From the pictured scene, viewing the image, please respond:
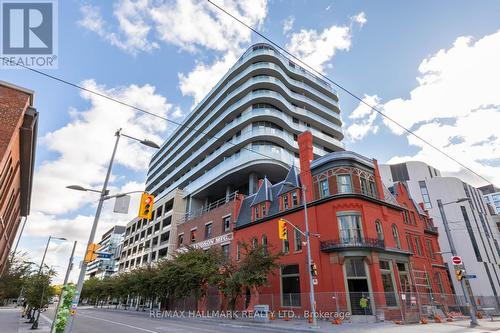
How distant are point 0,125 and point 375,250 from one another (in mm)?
28436

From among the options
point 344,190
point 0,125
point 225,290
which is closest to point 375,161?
point 344,190

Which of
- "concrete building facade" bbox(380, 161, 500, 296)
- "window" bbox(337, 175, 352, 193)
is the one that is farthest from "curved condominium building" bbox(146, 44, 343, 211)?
"concrete building facade" bbox(380, 161, 500, 296)

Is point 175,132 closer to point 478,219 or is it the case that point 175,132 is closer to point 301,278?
point 301,278

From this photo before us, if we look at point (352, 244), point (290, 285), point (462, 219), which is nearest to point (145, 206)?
point (352, 244)

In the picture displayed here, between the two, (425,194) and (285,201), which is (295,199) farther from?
(425,194)

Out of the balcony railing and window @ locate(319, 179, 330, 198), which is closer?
the balcony railing

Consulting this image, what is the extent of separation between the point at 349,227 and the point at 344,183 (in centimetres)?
433

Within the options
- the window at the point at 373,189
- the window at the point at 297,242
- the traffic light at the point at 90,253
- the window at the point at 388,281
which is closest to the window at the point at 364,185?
the window at the point at 373,189

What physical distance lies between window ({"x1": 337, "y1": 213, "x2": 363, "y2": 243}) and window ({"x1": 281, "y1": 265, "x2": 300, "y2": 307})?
6.00m

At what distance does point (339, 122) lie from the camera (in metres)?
61.7

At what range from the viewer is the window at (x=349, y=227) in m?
25.2

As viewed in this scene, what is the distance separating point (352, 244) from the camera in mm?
24531

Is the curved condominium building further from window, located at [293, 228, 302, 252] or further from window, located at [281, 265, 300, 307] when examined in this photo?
window, located at [281, 265, 300, 307]

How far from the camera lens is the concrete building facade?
5338 cm
